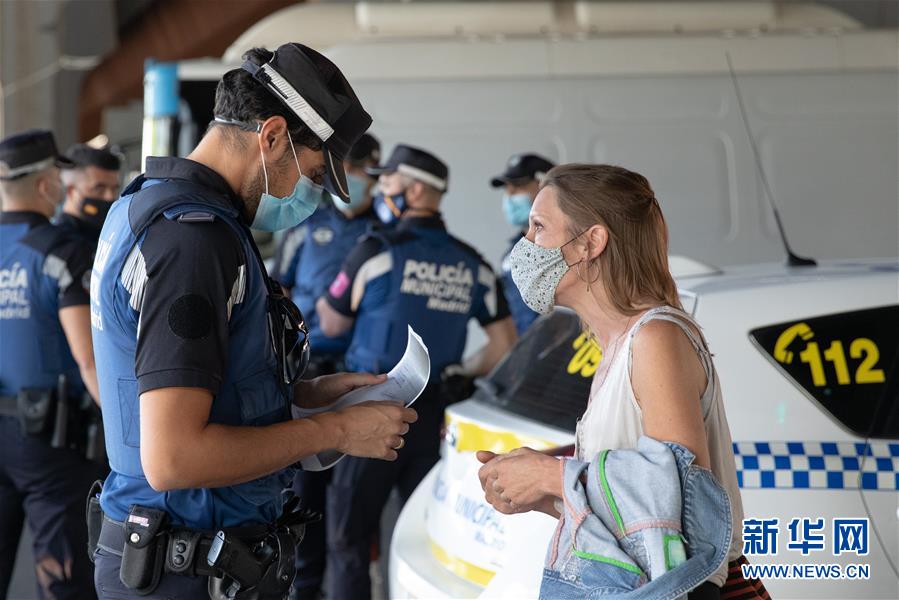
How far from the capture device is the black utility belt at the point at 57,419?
4402mm

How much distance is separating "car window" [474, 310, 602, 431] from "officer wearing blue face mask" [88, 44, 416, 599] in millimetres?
1050

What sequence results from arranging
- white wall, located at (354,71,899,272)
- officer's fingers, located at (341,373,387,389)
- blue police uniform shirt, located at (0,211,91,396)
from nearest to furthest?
1. officer's fingers, located at (341,373,387,389)
2. blue police uniform shirt, located at (0,211,91,396)
3. white wall, located at (354,71,899,272)

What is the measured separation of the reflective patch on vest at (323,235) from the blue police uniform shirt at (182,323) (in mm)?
3629

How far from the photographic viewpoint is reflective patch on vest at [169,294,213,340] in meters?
2.13

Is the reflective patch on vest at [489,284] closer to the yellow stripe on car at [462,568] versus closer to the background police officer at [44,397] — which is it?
the background police officer at [44,397]

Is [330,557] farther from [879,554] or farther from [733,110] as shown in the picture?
[733,110]


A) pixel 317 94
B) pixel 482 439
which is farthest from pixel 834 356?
pixel 317 94

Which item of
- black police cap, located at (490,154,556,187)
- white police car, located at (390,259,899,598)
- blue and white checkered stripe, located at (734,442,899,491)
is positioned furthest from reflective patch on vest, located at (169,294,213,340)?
black police cap, located at (490,154,556,187)

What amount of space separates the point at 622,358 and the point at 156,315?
825mm

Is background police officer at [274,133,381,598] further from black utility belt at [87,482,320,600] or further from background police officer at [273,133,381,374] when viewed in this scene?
black utility belt at [87,482,320,600]

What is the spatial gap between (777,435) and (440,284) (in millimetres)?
2235

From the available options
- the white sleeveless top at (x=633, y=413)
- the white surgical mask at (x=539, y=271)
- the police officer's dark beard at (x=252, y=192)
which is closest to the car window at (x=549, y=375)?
the white surgical mask at (x=539, y=271)

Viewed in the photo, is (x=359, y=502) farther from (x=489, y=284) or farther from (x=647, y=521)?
(x=647, y=521)

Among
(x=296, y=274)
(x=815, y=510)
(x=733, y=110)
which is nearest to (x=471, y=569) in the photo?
(x=815, y=510)
